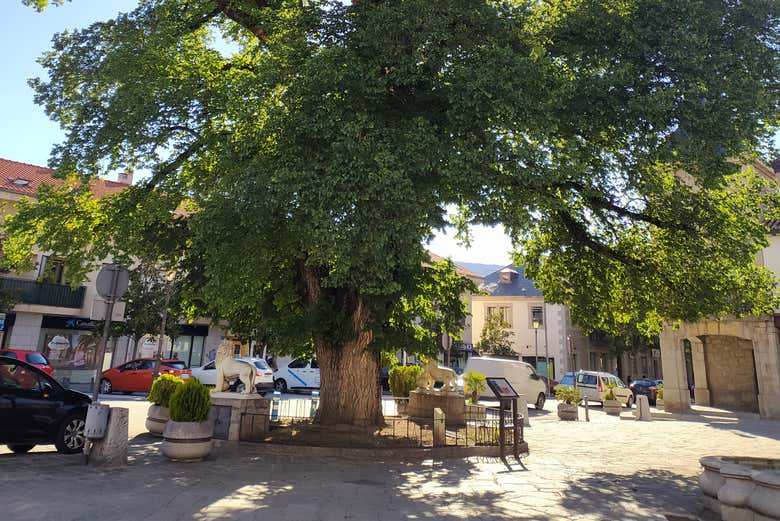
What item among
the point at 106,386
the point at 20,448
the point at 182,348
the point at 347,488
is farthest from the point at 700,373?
the point at 182,348

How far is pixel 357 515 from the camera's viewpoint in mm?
5734

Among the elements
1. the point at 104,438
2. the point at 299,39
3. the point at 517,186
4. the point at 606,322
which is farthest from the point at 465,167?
the point at 606,322

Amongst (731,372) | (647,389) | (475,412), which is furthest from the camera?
(647,389)

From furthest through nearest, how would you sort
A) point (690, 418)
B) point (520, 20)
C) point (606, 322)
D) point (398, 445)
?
point (690, 418)
point (606, 322)
point (398, 445)
point (520, 20)

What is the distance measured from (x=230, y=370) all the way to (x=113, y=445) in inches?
116

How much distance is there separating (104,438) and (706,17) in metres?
12.5

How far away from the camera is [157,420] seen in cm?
1139

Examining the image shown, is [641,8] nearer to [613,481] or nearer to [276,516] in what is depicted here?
[613,481]

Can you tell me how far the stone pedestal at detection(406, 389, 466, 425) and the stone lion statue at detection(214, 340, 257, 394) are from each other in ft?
18.8

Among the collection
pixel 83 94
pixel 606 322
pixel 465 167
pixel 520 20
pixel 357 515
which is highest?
pixel 520 20

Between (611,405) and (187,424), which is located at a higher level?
(187,424)

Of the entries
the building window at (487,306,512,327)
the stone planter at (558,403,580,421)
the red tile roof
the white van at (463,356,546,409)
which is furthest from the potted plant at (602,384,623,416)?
the red tile roof

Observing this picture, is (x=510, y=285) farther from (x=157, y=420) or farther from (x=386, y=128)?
(x=386, y=128)

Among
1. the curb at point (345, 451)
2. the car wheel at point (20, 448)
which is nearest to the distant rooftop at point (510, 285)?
the curb at point (345, 451)
